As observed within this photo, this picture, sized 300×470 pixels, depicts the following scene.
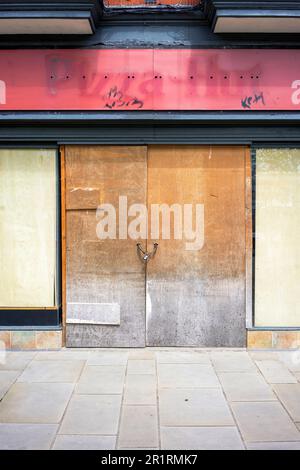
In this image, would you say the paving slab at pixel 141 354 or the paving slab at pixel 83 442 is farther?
the paving slab at pixel 141 354

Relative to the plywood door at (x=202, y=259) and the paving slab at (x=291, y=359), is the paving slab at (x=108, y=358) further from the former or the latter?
the paving slab at (x=291, y=359)

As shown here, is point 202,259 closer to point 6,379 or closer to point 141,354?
point 141,354

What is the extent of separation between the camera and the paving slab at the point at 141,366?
529cm

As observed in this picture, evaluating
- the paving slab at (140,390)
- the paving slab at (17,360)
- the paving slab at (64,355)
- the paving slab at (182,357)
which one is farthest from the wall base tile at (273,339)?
the paving slab at (17,360)

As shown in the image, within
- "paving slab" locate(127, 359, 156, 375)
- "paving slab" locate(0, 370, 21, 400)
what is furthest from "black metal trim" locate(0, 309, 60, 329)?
"paving slab" locate(127, 359, 156, 375)

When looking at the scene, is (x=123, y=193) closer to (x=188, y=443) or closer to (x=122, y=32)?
(x=122, y=32)

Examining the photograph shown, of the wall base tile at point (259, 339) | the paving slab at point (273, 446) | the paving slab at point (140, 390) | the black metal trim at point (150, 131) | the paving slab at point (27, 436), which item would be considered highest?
the black metal trim at point (150, 131)

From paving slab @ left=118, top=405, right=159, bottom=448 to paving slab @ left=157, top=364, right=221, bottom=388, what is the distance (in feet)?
2.05

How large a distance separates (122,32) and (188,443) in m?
4.72

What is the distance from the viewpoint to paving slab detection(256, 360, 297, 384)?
16.6ft

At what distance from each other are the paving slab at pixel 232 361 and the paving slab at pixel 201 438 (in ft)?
4.76

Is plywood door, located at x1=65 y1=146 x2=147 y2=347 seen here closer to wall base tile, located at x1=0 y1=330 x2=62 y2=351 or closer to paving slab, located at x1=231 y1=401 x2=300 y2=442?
wall base tile, located at x1=0 y1=330 x2=62 y2=351

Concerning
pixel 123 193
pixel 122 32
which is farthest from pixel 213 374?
pixel 122 32

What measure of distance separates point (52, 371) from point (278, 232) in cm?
327
